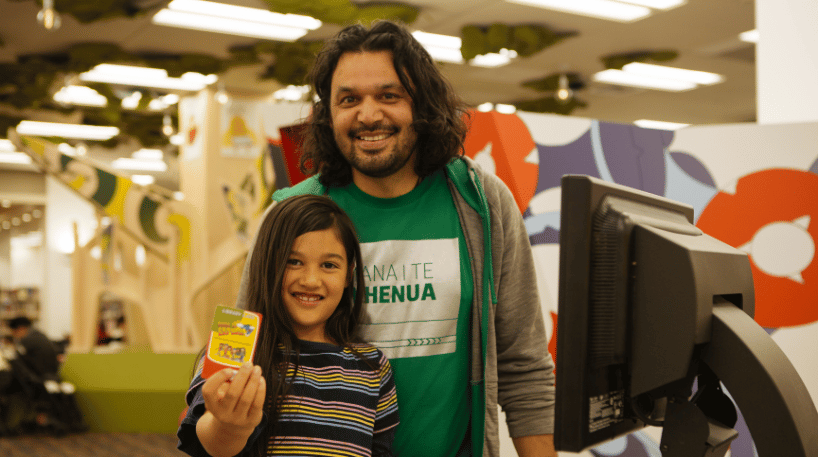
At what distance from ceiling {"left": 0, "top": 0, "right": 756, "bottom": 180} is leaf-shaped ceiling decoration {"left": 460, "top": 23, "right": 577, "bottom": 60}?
0.29 feet

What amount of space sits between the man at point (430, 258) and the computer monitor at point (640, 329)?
0.52 m

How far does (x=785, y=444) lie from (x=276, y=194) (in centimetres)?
107

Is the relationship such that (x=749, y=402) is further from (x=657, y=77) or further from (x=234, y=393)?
(x=657, y=77)

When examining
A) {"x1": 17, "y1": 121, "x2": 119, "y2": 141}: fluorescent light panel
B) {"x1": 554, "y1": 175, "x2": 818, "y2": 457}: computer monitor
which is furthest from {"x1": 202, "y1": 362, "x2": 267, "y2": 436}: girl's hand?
{"x1": 17, "y1": 121, "x2": 119, "y2": 141}: fluorescent light panel

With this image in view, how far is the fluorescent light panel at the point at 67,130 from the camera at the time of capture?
9.70 meters

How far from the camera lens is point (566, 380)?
80 centimetres

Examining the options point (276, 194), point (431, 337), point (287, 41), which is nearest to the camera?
point (431, 337)

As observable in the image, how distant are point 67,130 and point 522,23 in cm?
731

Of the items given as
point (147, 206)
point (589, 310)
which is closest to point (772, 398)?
point (589, 310)

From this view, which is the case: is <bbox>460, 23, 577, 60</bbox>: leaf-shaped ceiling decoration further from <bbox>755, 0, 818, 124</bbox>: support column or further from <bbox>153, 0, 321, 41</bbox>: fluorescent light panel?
<bbox>755, 0, 818, 124</bbox>: support column

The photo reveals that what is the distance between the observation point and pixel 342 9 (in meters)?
5.65

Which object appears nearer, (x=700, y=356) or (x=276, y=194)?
(x=700, y=356)

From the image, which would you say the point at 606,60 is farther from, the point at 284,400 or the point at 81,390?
the point at 284,400

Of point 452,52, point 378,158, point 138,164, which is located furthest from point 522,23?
point 138,164
